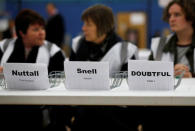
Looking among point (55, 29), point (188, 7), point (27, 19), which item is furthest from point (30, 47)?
point (55, 29)

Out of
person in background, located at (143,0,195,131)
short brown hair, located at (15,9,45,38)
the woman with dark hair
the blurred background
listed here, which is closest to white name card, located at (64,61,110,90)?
the woman with dark hair

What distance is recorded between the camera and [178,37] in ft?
9.21

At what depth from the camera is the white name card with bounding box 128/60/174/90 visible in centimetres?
160

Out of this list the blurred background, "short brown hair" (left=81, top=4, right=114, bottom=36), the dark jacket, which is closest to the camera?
"short brown hair" (left=81, top=4, right=114, bottom=36)

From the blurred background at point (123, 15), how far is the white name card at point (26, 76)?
21.6 ft

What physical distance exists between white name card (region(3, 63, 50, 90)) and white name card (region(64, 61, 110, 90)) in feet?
0.38

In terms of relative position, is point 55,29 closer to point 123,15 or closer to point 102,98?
point 123,15

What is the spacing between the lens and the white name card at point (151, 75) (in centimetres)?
160

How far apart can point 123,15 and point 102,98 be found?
731 centimetres

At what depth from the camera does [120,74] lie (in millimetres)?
1867

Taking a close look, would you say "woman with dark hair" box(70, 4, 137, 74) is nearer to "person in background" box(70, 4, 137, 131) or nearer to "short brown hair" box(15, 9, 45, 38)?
"person in background" box(70, 4, 137, 131)
